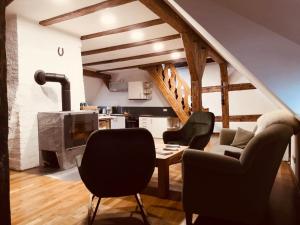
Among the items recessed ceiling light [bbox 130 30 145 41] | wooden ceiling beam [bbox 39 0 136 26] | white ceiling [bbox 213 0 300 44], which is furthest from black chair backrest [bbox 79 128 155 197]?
recessed ceiling light [bbox 130 30 145 41]

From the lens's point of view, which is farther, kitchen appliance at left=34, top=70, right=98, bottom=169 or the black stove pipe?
the black stove pipe

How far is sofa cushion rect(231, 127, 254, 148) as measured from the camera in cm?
345

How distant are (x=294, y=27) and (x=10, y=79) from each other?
4.14 meters

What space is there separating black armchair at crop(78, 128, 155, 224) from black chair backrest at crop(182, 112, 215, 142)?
220cm

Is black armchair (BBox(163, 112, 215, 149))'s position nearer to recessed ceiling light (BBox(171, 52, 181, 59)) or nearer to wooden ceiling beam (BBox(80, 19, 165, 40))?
wooden ceiling beam (BBox(80, 19, 165, 40))

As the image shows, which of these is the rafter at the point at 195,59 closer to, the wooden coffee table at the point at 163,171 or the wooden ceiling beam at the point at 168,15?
the wooden ceiling beam at the point at 168,15

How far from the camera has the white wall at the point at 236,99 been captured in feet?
21.8

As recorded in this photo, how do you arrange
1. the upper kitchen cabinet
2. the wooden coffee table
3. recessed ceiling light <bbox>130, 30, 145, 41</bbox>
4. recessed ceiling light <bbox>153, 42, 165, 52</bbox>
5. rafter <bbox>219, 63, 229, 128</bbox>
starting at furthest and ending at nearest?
the upper kitchen cabinet → rafter <bbox>219, 63, 229, 128</bbox> → recessed ceiling light <bbox>153, 42, 165, 52</bbox> → recessed ceiling light <bbox>130, 30, 145, 41</bbox> → the wooden coffee table

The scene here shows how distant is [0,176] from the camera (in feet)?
4.13

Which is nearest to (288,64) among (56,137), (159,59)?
(56,137)

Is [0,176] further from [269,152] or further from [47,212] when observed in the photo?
[269,152]

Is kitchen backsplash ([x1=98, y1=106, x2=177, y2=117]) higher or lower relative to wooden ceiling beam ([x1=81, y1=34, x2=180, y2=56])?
lower

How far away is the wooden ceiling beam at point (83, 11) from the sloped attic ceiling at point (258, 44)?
4.14 feet

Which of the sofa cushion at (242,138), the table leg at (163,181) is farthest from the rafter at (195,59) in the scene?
the table leg at (163,181)
